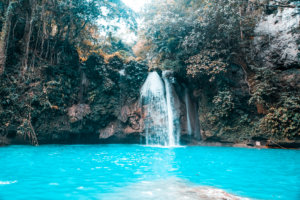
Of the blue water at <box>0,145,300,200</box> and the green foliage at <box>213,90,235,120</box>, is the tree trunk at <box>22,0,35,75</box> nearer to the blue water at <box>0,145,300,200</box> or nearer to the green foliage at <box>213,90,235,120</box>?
the blue water at <box>0,145,300,200</box>

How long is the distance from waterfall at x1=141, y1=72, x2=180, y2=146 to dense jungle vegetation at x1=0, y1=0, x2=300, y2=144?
3.14 feet

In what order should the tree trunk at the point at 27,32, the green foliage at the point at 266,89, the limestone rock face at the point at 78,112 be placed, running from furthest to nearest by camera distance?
the limestone rock face at the point at 78,112 < the green foliage at the point at 266,89 < the tree trunk at the point at 27,32

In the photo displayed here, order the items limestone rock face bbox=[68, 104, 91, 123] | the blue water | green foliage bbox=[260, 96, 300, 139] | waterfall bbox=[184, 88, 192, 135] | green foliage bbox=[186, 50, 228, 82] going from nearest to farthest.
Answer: the blue water, green foliage bbox=[260, 96, 300, 139], green foliage bbox=[186, 50, 228, 82], limestone rock face bbox=[68, 104, 91, 123], waterfall bbox=[184, 88, 192, 135]

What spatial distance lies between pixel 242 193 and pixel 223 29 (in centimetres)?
992

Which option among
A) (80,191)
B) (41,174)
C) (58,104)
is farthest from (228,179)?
(58,104)

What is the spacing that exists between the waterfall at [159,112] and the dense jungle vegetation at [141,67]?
0.96m

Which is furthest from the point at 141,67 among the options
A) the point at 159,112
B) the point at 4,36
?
the point at 4,36

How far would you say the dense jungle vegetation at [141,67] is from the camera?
8.84m

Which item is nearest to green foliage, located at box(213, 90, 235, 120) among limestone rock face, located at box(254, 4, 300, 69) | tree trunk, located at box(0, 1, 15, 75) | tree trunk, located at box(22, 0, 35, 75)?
limestone rock face, located at box(254, 4, 300, 69)

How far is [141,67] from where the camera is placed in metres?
12.7

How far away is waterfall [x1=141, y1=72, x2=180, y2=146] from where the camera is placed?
11359 millimetres

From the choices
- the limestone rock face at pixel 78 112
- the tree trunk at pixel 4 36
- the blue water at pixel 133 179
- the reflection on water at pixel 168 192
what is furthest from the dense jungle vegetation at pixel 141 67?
the reflection on water at pixel 168 192

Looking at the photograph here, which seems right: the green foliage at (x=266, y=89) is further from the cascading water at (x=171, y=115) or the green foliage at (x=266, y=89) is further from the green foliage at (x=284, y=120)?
the cascading water at (x=171, y=115)

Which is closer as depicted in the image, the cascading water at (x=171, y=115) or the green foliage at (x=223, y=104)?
the green foliage at (x=223, y=104)
